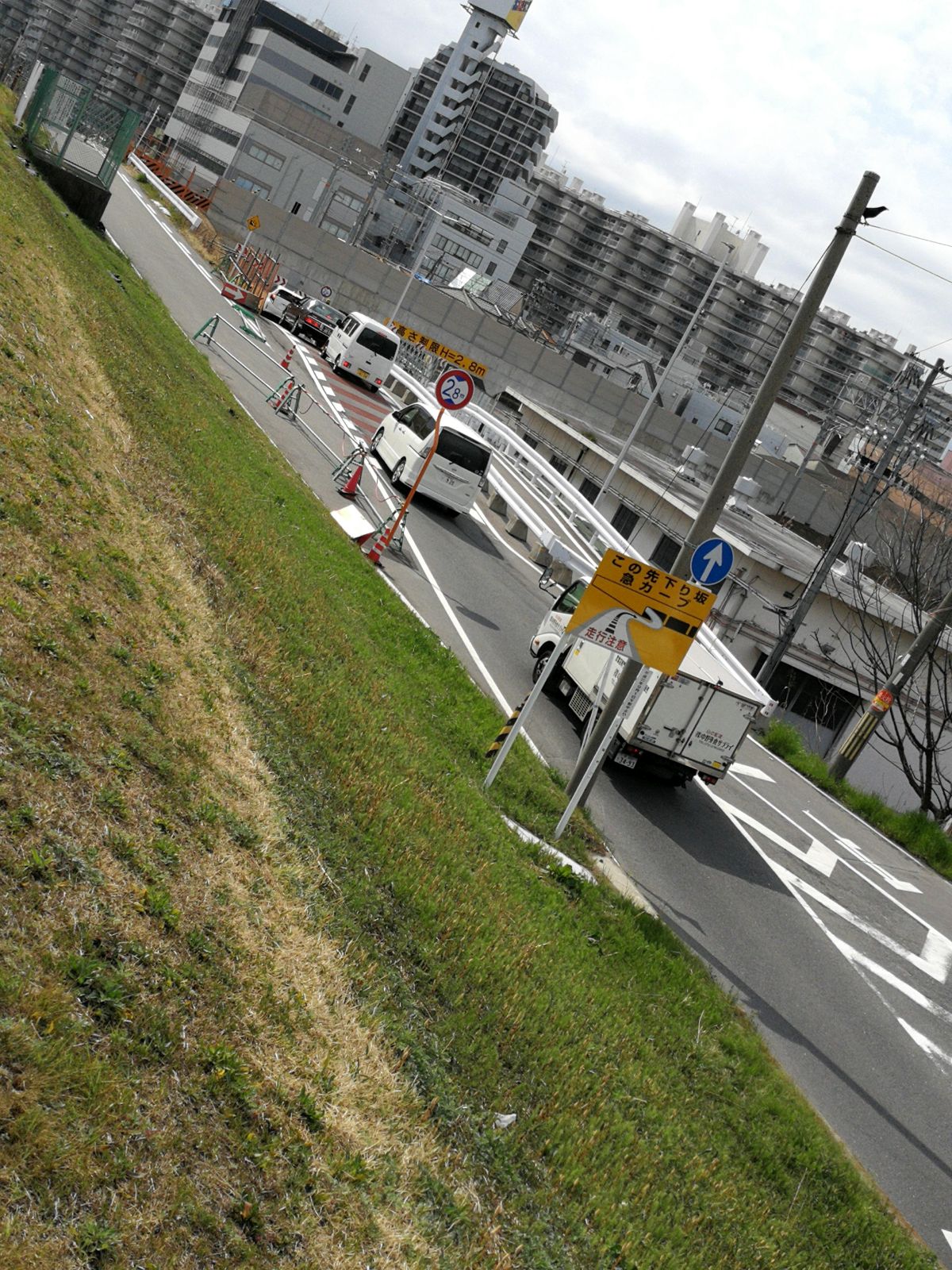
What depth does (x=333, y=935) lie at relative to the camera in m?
6.25

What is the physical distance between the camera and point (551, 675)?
57.4 feet

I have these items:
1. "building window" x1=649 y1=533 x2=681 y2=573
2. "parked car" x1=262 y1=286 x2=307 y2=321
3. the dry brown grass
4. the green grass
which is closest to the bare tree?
the green grass

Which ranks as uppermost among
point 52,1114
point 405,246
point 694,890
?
point 405,246

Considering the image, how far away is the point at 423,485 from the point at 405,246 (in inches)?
4300

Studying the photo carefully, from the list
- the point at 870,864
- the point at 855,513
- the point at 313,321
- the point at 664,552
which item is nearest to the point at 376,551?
the point at 870,864

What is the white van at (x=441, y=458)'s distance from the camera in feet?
81.3

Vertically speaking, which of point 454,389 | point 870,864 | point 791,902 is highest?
point 454,389

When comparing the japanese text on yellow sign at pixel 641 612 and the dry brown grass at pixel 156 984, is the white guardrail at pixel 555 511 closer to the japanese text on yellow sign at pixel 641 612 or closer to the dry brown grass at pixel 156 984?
the japanese text on yellow sign at pixel 641 612

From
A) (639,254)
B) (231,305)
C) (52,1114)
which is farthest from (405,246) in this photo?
(52,1114)

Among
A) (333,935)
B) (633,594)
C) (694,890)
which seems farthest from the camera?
(694,890)

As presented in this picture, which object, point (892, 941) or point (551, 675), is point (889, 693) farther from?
point (892, 941)

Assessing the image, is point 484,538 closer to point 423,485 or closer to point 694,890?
point 423,485

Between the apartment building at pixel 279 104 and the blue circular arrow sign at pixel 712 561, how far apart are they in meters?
94.0

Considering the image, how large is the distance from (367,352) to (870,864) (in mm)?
24733
